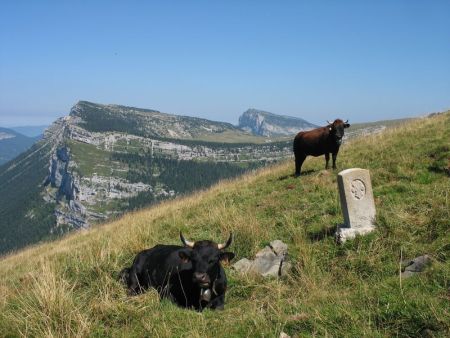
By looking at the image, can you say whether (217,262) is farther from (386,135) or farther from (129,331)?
(386,135)

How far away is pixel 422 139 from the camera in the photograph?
51.8ft

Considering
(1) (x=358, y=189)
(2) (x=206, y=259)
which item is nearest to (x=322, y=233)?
(1) (x=358, y=189)

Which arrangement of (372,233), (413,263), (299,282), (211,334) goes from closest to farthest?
(211,334) < (413,263) < (299,282) < (372,233)

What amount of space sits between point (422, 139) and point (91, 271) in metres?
12.4

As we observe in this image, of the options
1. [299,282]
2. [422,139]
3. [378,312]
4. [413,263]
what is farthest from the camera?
[422,139]

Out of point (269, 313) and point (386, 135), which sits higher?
point (386, 135)

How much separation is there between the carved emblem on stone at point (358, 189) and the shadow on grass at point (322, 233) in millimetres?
959

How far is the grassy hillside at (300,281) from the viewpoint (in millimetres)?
5641

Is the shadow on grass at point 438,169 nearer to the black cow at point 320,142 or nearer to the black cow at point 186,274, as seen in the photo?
the black cow at point 320,142

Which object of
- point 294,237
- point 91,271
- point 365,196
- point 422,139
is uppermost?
point 422,139

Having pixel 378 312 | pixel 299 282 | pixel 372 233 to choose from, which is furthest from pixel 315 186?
pixel 378 312

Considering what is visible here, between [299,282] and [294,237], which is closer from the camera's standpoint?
[299,282]

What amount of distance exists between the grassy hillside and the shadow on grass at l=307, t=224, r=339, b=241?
5 cm

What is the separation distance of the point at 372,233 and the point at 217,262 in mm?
3195
